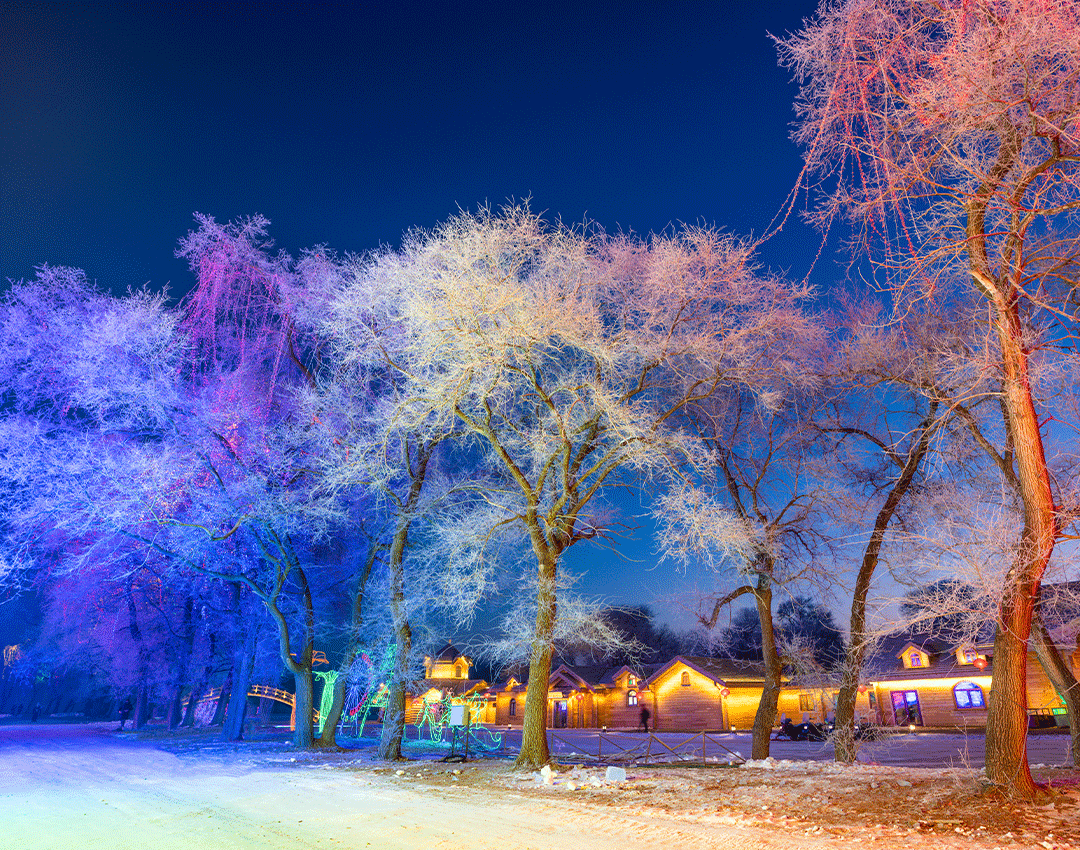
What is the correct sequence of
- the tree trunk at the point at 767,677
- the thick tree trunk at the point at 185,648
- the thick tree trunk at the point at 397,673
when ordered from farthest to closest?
the thick tree trunk at the point at 185,648
the thick tree trunk at the point at 397,673
the tree trunk at the point at 767,677

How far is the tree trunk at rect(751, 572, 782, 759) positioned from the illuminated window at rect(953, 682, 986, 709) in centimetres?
2372

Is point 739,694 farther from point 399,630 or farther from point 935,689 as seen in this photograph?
point 399,630

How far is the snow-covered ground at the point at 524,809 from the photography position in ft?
21.1

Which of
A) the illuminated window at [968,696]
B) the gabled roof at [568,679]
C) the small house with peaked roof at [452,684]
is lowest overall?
the small house with peaked roof at [452,684]

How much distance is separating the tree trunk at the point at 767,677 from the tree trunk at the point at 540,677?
18.3 feet

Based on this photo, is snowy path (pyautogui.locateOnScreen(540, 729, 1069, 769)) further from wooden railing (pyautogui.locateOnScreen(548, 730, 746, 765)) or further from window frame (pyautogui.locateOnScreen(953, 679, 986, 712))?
window frame (pyautogui.locateOnScreen(953, 679, 986, 712))

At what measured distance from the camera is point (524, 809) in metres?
8.39

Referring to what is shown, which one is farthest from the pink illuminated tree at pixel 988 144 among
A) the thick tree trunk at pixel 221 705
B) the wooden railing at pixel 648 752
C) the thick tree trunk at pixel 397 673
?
the thick tree trunk at pixel 221 705

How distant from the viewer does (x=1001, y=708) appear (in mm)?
7871

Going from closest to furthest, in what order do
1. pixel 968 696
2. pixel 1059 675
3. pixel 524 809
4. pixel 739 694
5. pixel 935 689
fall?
pixel 524 809
pixel 1059 675
pixel 968 696
pixel 935 689
pixel 739 694

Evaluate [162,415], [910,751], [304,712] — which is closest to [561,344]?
[162,415]

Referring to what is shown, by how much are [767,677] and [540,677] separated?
6.26m

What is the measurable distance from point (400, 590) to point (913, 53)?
14.3 m

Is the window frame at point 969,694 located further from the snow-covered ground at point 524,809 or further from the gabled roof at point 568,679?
the snow-covered ground at point 524,809
